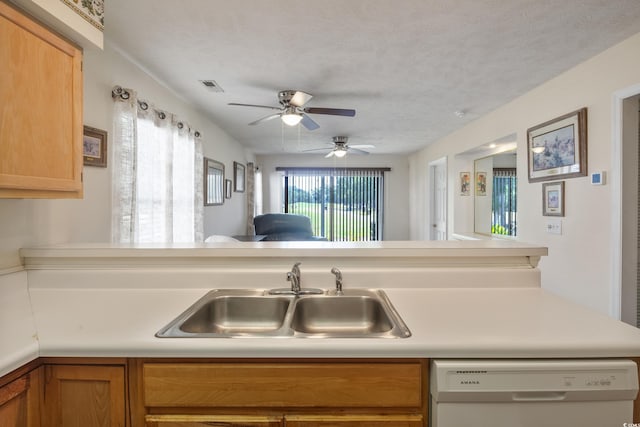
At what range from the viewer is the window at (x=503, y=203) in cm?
478

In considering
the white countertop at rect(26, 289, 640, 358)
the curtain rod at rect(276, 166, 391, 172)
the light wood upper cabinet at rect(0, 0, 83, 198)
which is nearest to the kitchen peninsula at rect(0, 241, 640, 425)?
the white countertop at rect(26, 289, 640, 358)

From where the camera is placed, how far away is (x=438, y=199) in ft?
18.9

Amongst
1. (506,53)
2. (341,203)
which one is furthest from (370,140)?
(506,53)

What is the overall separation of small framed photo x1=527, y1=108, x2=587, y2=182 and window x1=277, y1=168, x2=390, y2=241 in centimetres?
402

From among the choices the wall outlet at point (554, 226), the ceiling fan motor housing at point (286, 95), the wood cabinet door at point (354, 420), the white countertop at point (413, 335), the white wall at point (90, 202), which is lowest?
the wood cabinet door at point (354, 420)

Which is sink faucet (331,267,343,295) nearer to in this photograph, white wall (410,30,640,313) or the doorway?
white wall (410,30,640,313)

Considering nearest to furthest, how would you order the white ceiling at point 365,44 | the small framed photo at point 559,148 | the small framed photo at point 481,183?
1. the white ceiling at point 365,44
2. the small framed photo at point 559,148
3. the small framed photo at point 481,183

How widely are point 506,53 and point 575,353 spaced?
6.90 ft

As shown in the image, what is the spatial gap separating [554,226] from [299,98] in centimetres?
243

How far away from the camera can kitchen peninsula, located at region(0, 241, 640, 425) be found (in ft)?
2.92

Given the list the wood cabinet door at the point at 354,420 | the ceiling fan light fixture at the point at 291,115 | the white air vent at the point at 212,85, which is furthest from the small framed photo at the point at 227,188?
the wood cabinet door at the point at 354,420

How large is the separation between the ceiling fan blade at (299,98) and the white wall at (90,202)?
1.17 m

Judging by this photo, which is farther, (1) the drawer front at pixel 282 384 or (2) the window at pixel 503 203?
(2) the window at pixel 503 203

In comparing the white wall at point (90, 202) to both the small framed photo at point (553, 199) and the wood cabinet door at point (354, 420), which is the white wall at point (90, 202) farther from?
the small framed photo at point (553, 199)
